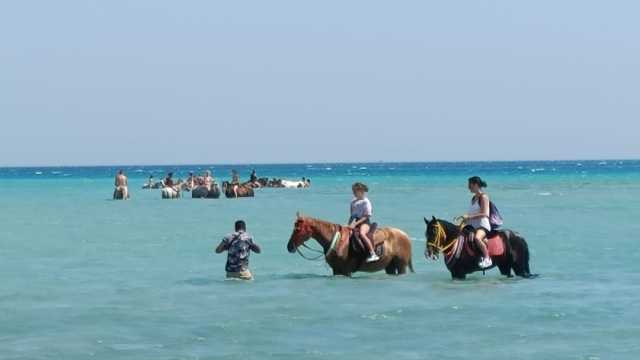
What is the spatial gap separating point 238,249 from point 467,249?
366 cm

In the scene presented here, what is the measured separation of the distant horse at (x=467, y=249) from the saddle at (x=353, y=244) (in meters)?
1.30

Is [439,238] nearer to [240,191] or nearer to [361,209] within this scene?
[361,209]

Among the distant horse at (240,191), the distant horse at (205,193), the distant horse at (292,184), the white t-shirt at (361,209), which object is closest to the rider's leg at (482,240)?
the white t-shirt at (361,209)

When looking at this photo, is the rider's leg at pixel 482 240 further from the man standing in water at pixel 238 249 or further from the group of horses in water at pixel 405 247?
the man standing in water at pixel 238 249

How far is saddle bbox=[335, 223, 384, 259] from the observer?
2261cm

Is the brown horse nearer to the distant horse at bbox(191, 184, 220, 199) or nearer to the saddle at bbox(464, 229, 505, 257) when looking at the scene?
the saddle at bbox(464, 229, 505, 257)

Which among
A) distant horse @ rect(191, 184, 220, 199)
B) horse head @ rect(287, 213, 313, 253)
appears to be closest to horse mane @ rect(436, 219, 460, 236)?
horse head @ rect(287, 213, 313, 253)

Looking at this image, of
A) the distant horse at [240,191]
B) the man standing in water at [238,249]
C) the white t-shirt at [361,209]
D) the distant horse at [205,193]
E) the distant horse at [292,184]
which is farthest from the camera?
the distant horse at [292,184]

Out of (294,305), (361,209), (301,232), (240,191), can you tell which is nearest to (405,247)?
(361,209)

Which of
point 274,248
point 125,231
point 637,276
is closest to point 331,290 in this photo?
point 637,276

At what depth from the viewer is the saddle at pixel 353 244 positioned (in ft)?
74.2

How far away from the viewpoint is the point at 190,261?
27406 mm

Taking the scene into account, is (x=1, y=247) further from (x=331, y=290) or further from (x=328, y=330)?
(x=328, y=330)

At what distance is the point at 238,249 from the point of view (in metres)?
21.8
